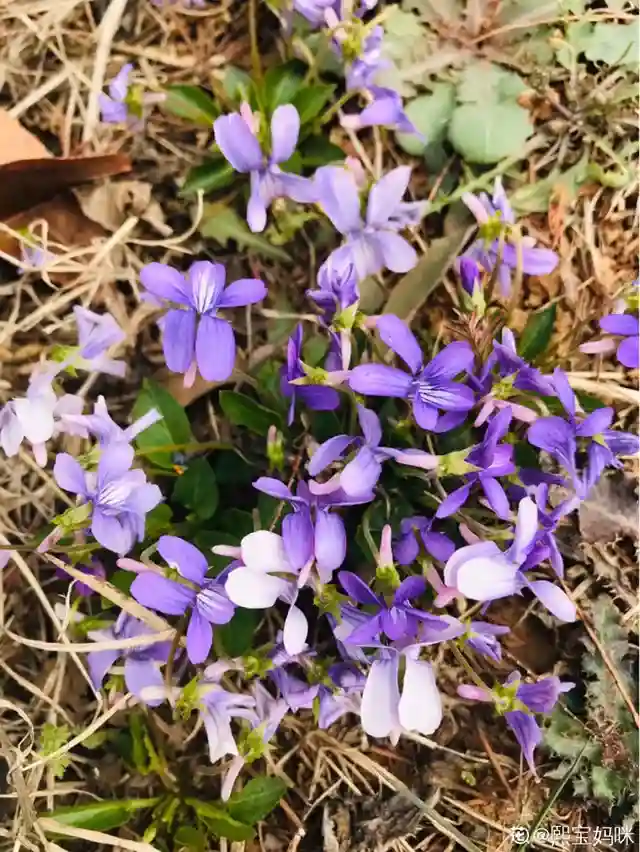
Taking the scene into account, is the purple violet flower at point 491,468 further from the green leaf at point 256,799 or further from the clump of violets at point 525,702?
the green leaf at point 256,799

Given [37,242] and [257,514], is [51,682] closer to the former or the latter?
[257,514]

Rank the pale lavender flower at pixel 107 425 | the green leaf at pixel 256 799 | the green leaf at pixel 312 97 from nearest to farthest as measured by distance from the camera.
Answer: the pale lavender flower at pixel 107 425, the green leaf at pixel 256 799, the green leaf at pixel 312 97

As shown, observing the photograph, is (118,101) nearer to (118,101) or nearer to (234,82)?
(118,101)

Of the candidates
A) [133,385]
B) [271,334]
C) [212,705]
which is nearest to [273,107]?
[271,334]

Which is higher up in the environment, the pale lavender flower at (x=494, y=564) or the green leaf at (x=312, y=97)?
the green leaf at (x=312, y=97)

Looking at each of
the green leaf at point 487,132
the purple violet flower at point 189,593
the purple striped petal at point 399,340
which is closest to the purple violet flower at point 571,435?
the purple striped petal at point 399,340
